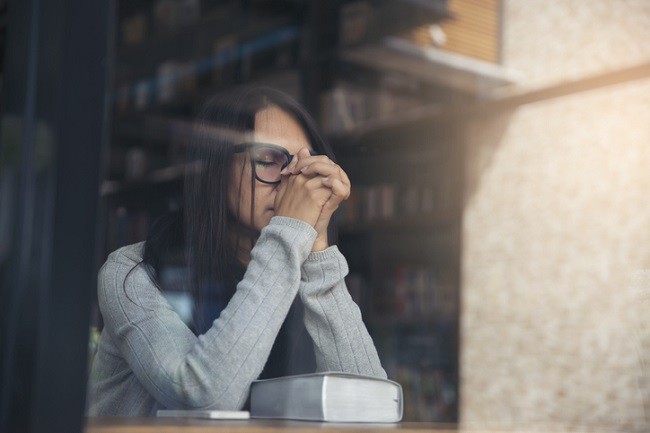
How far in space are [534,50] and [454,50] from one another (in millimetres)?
366

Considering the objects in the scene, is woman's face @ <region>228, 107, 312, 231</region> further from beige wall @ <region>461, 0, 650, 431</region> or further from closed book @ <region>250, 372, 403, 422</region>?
beige wall @ <region>461, 0, 650, 431</region>

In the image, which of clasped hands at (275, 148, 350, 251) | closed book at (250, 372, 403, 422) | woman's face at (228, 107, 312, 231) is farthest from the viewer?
woman's face at (228, 107, 312, 231)

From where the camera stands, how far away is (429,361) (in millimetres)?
3436

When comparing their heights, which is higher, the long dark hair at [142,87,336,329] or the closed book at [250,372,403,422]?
the long dark hair at [142,87,336,329]

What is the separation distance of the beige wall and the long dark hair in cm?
176

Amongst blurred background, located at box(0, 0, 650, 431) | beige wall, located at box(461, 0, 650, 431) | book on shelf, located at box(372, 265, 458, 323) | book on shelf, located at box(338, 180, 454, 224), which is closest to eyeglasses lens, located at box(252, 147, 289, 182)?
blurred background, located at box(0, 0, 650, 431)

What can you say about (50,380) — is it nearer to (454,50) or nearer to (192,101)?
(454,50)

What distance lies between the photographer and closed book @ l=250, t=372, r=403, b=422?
0.78 meters

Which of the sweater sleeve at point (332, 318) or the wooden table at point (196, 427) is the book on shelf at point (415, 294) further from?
the wooden table at point (196, 427)

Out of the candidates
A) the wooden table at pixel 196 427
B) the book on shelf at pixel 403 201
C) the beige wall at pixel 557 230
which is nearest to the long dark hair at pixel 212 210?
the wooden table at pixel 196 427

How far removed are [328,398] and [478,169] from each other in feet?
9.26

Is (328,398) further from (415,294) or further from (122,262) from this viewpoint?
(415,294)

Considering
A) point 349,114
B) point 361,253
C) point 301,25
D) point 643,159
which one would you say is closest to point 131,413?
point 643,159

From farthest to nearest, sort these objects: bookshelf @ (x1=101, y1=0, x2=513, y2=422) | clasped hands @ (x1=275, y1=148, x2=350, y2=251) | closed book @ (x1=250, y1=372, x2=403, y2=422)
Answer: bookshelf @ (x1=101, y1=0, x2=513, y2=422), clasped hands @ (x1=275, y1=148, x2=350, y2=251), closed book @ (x1=250, y1=372, x2=403, y2=422)
